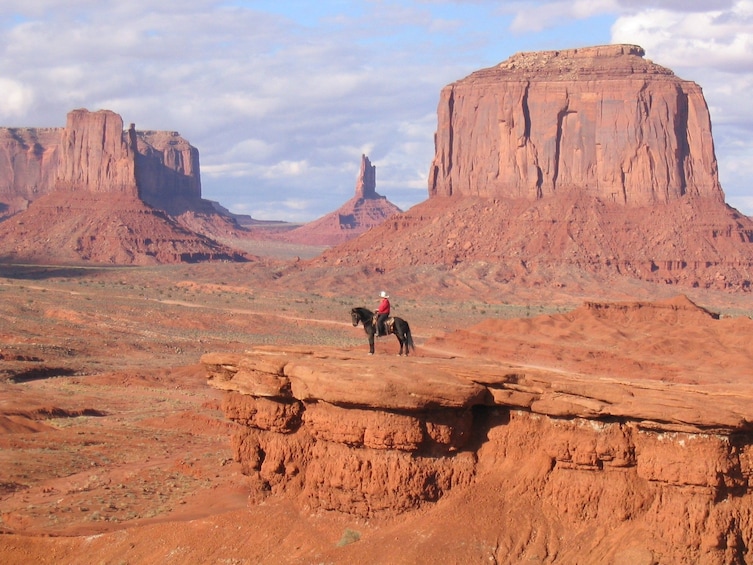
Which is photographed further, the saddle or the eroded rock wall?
the saddle

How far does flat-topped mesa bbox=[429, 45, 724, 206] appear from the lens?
106062 mm

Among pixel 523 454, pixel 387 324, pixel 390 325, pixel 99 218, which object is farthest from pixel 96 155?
pixel 523 454

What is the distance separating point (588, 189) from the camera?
4242 inches

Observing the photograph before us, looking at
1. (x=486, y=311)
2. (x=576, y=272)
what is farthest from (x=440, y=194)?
(x=486, y=311)

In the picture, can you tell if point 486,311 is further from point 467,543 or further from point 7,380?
point 467,543

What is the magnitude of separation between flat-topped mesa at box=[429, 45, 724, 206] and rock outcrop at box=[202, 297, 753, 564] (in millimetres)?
90793

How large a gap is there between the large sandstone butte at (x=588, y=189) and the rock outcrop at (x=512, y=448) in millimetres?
81810

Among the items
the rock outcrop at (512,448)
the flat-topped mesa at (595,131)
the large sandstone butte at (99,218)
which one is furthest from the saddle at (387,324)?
the large sandstone butte at (99,218)

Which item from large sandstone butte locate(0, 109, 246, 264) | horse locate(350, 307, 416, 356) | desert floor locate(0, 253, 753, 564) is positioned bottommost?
desert floor locate(0, 253, 753, 564)

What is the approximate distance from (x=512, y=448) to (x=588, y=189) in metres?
93.3

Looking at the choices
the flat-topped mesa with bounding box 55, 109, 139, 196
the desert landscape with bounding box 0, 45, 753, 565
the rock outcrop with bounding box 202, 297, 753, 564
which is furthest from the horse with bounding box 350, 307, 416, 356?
the flat-topped mesa with bounding box 55, 109, 139, 196

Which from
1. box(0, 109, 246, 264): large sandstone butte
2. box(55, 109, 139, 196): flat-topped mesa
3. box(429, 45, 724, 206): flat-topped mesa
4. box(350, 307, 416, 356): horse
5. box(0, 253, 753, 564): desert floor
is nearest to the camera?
box(0, 253, 753, 564): desert floor

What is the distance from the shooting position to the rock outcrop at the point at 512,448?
583 inches

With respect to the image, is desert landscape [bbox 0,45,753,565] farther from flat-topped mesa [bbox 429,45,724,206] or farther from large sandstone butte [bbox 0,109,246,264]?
large sandstone butte [bbox 0,109,246,264]
